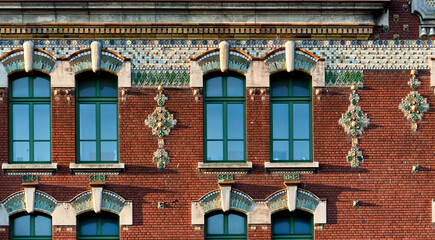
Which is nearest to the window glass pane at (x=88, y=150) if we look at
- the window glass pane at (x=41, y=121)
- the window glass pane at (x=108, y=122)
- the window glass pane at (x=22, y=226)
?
the window glass pane at (x=108, y=122)

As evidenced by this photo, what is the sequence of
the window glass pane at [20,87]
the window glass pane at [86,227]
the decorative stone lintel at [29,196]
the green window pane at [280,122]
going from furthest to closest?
the green window pane at [280,122]
the window glass pane at [20,87]
the window glass pane at [86,227]
the decorative stone lintel at [29,196]

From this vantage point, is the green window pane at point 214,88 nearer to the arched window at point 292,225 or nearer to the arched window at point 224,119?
the arched window at point 224,119

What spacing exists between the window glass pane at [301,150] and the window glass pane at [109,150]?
175 inches

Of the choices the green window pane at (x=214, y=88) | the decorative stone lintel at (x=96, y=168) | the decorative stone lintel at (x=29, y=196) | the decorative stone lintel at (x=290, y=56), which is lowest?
the decorative stone lintel at (x=29, y=196)

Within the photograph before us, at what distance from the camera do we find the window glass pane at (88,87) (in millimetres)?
24922

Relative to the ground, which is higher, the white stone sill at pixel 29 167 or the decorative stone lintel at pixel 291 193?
→ the white stone sill at pixel 29 167

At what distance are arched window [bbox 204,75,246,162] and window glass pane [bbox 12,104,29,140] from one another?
4436 mm

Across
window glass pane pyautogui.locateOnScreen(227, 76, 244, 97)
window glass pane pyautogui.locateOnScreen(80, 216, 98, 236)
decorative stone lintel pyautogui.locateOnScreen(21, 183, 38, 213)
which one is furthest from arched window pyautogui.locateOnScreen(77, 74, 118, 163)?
window glass pane pyautogui.locateOnScreen(227, 76, 244, 97)

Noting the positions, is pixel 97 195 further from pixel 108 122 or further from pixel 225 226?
pixel 225 226

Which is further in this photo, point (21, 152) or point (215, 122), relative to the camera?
point (215, 122)

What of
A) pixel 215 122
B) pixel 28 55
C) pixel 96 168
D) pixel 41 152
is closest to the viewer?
pixel 96 168

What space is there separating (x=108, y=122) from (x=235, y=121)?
3.16 meters

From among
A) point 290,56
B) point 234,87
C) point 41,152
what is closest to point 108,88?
point 41,152

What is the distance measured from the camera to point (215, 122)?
24906 mm
